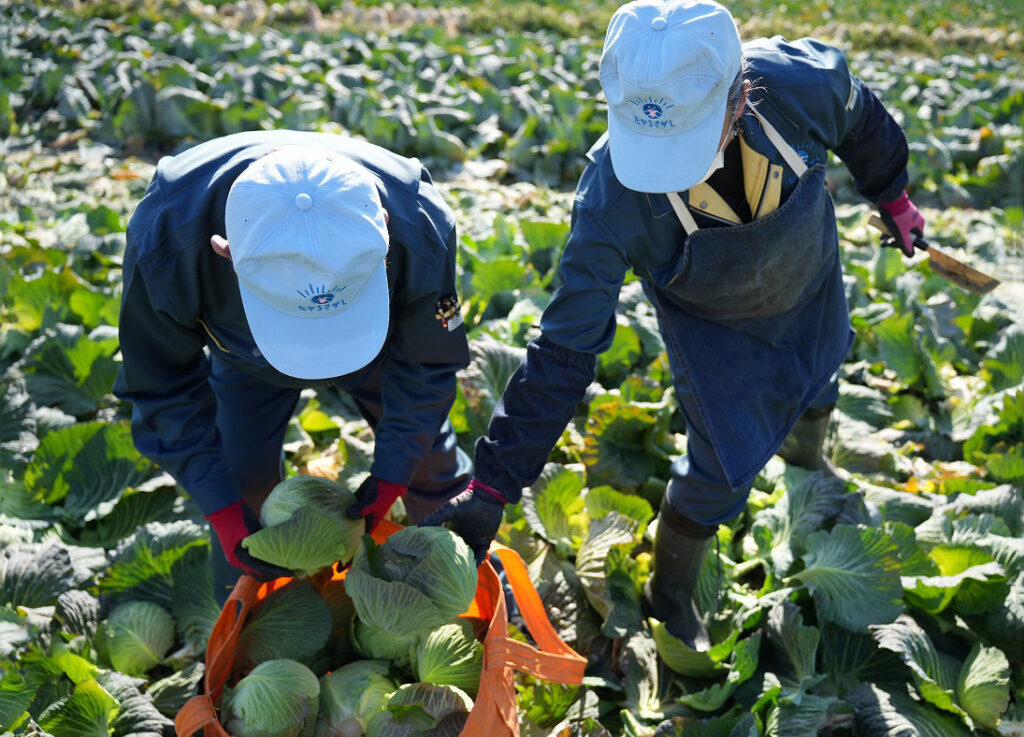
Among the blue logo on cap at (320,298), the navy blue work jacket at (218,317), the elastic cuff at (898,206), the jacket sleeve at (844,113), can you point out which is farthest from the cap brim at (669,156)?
the elastic cuff at (898,206)

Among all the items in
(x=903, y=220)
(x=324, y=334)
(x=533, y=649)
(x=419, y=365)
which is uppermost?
(x=324, y=334)

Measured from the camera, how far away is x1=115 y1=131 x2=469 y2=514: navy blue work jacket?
2025mm

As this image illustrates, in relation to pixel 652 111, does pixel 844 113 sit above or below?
below

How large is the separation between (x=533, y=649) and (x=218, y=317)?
1.16 meters

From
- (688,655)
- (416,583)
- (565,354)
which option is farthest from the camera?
(688,655)

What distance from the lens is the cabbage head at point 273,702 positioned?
2062 millimetres

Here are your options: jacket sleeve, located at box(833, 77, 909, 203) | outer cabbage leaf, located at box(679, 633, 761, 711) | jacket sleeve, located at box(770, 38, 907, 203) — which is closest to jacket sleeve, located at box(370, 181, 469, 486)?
jacket sleeve, located at box(770, 38, 907, 203)

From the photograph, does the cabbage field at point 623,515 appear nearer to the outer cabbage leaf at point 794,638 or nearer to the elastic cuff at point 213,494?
the outer cabbage leaf at point 794,638

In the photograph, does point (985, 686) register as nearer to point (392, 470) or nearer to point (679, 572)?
point (679, 572)

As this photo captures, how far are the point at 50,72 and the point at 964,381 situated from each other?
8.45 m

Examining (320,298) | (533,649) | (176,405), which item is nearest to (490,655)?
(533,649)

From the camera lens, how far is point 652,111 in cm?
195

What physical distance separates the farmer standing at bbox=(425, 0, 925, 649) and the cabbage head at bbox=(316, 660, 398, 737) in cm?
42

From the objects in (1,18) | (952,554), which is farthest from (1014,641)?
(1,18)
